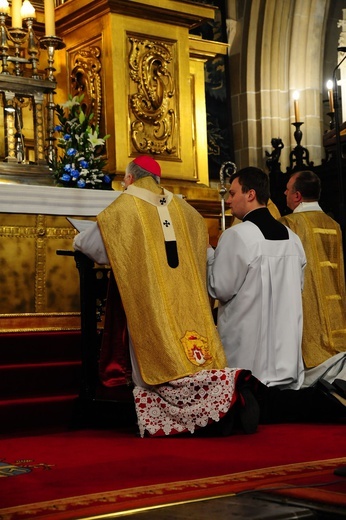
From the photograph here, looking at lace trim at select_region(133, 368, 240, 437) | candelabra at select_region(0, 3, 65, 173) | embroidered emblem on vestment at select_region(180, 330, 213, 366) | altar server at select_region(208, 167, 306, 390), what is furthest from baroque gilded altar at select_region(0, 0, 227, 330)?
lace trim at select_region(133, 368, 240, 437)

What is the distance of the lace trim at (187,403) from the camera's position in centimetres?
526

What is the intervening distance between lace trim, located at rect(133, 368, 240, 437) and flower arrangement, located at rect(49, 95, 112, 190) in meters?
2.62

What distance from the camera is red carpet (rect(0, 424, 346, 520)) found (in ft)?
11.3

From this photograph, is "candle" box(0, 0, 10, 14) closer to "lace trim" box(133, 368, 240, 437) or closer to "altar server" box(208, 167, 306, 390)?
"altar server" box(208, 167, 306, 390)

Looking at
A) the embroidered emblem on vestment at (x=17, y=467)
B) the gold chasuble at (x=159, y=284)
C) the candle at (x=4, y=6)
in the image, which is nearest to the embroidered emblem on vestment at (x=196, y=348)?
the gold chasuble at (x=159, y=284)

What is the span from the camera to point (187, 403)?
210 inches

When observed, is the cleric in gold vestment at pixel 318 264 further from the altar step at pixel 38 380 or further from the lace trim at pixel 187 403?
the altar step at pixel 38 380

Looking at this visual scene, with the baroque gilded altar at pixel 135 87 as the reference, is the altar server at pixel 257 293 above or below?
below

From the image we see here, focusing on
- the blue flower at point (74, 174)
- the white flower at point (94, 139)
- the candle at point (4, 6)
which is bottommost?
the blue flower at point (74, 174)

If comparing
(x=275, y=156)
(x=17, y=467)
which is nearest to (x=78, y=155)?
(x=17, y=467)

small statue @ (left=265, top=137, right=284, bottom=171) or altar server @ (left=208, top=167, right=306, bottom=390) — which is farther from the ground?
small statue @ (left=265, top=137, right=284, bottom=171)

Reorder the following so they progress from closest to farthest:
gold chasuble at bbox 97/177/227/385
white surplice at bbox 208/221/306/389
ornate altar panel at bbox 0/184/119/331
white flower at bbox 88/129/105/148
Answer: gold chasuble at bbox 97/177/227/385 → white surplice at bbox 208/221/306/389 → ornate altar panel at bbox 0/184/119/331 → white flower at bbox 88/129/105/148

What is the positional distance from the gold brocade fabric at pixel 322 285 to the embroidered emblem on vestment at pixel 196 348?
118cm

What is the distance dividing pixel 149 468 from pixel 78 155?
3.89 meters
